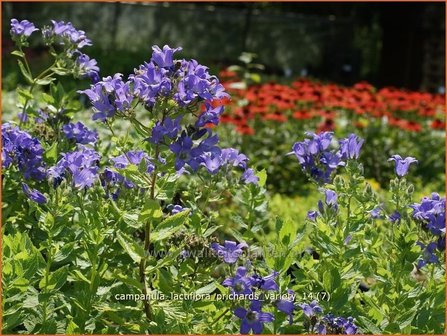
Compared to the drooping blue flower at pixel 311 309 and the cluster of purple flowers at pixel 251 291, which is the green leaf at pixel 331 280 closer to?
the drooping blue flower at pixel 311 309

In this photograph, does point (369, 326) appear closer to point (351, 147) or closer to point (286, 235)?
point (286, 235)

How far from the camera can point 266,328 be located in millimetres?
2229

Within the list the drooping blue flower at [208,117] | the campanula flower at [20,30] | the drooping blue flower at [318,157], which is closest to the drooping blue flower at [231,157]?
the drooping blue flower at [318,157]

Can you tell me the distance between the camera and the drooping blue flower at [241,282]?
2020 mm

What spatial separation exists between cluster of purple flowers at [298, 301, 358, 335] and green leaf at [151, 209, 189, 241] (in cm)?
40

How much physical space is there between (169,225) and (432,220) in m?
0.80

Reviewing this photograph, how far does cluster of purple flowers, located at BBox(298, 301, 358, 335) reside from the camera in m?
2.10

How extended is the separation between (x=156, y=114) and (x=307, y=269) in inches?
27.4

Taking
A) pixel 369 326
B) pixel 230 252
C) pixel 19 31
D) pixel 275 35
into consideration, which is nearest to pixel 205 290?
pixel 230 252

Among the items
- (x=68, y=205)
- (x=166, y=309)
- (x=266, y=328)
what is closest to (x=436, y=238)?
(x=266, y=328)

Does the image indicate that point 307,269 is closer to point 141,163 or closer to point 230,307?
point 230,307

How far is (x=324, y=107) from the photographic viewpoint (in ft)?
23.9

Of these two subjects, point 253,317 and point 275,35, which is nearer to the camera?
point 253,317

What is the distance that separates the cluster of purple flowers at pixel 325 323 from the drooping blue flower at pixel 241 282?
180mm
